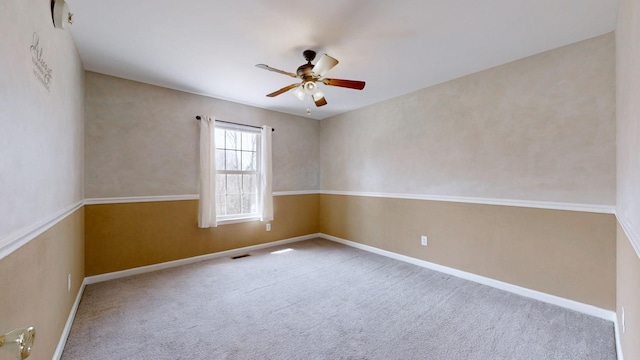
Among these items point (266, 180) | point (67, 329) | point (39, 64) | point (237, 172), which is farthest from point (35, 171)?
point (266, 180)

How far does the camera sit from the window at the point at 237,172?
13.2 ft

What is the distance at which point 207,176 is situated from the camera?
3705mm

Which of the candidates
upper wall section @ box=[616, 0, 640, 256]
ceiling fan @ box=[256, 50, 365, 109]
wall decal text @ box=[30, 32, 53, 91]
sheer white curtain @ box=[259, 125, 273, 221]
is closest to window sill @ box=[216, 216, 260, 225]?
sheer white curtain @ box=[259, 125, 273, 221]

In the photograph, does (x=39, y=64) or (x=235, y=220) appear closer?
(x=39, y=64)

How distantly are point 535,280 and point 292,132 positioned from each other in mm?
3960

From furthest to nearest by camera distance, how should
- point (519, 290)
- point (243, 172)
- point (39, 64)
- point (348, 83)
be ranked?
point (243, 172) < point (519, 290) < point (348, 83) < point (39, 64)

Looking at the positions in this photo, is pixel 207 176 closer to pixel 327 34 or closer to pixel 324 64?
pixel 324 64

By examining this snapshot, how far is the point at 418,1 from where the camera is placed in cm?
183

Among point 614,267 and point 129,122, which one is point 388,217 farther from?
point 129,122

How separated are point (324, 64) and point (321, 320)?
2201 millimetres

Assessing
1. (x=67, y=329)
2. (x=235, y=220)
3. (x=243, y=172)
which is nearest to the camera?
(x=67, y=329)

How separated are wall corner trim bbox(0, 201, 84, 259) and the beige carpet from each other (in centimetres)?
98

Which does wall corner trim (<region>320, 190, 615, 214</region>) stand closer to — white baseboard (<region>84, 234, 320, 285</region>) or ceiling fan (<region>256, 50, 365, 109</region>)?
ceiling fan (<region>256, 50, 365, 109</region>)

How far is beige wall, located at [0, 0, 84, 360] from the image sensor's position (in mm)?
1015
